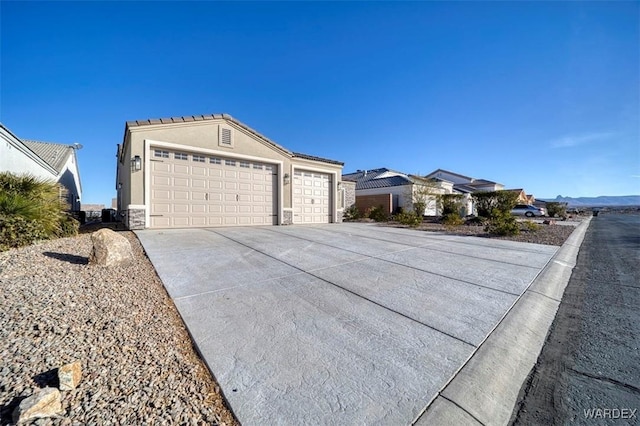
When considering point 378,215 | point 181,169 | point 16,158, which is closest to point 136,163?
point 181,169

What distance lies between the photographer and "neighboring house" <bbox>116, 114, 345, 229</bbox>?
8984mm

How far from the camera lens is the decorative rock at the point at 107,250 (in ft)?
14.0

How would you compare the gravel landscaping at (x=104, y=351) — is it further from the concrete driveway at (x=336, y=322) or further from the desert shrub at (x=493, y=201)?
the desert shrub at (x=493, y=201)

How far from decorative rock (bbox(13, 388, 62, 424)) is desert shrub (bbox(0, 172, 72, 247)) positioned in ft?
20.6

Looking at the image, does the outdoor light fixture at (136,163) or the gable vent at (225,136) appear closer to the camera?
the outdoor light fixture at (136,163)

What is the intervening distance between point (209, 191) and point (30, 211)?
504cm

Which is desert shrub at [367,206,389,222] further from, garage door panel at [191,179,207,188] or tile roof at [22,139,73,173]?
tile roof at [22,139,73,173]

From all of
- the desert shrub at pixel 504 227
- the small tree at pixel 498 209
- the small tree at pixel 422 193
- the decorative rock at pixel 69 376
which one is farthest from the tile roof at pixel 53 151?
the small tree at pixel 498 209

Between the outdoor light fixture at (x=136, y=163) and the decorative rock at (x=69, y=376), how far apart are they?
8858 millimetres

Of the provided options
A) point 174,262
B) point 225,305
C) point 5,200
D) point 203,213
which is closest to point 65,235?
point 5,200

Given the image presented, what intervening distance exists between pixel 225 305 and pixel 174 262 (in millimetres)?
2382

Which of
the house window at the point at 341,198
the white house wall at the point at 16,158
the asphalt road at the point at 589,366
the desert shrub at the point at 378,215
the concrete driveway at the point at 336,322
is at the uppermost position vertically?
the white house wall at the point at 16,158

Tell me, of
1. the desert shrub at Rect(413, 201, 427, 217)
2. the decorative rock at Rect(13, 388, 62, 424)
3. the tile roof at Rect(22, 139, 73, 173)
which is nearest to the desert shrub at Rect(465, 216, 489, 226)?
the desert shrub at Rect(413, 201, 427, 217)

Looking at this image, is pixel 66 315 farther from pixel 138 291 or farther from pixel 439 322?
pixel 439 322
